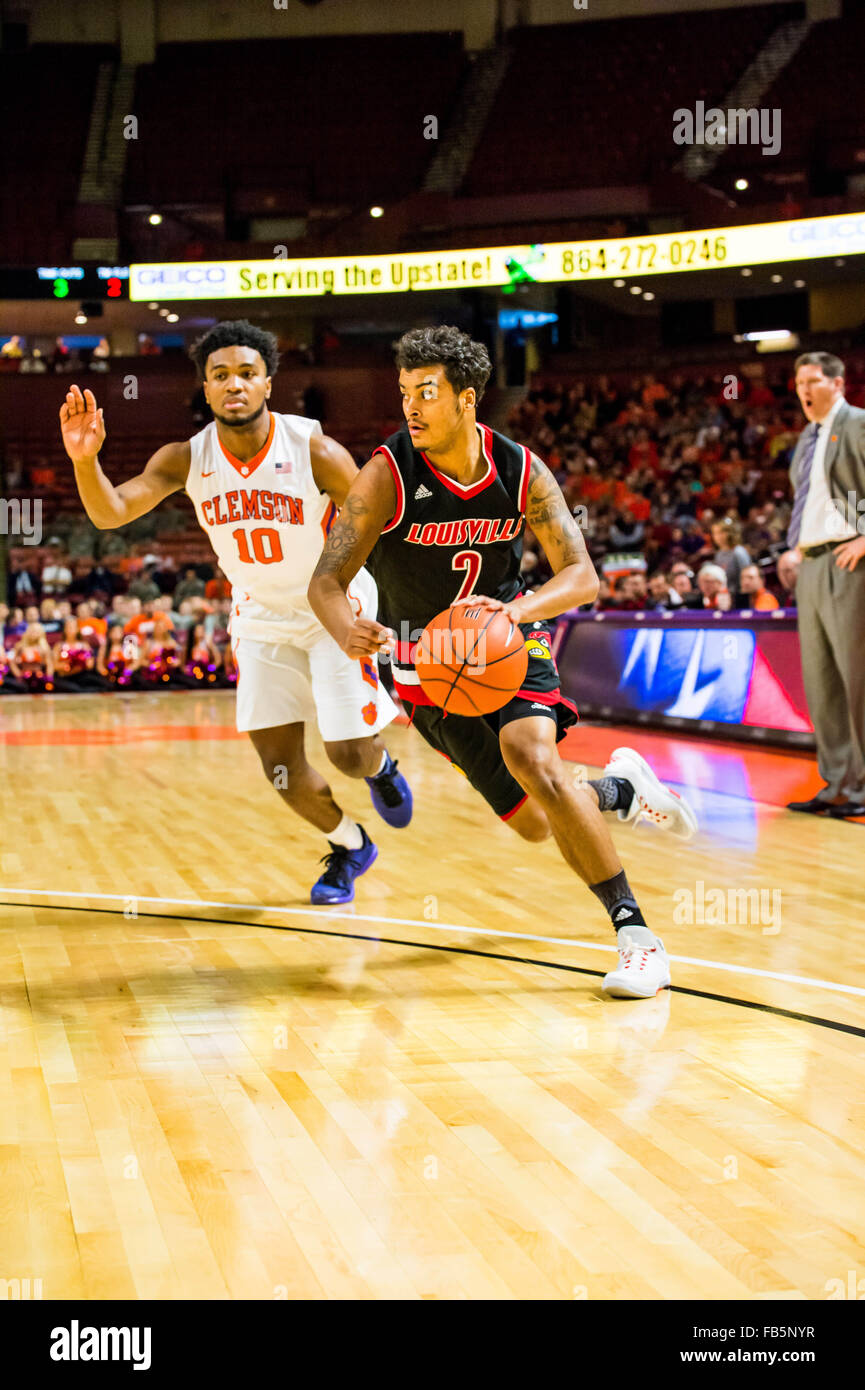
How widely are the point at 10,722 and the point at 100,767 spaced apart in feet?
14.2

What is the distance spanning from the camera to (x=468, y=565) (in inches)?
167

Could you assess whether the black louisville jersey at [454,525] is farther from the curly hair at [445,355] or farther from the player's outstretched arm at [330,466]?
the player's outstretched arm at [330,466]

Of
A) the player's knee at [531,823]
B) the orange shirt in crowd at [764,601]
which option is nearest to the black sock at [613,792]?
the player's knee at [531,823]

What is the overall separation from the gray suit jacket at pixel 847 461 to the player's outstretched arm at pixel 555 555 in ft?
10.3

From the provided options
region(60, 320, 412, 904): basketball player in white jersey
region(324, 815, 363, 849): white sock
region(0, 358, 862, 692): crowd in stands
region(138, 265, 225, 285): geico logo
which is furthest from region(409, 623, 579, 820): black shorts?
region(138, 265, 225, 285): geico logo

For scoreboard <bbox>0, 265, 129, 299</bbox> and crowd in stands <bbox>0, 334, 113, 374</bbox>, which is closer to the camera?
scoreboard <bbox>0, 265, 129, 299</bbox>

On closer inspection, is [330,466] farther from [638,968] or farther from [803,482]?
[803,482]

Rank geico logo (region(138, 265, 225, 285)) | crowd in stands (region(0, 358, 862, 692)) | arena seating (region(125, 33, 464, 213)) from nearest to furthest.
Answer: crowd in stands (region(0, 358, 862, 692)), geico logo (region(138, 265, 225, 285)), arena seating (region(125, 33, 464, 213))

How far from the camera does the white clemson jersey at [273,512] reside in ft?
16.7

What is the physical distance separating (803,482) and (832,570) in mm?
481

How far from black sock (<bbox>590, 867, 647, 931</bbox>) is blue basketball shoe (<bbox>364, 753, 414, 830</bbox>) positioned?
67.8 inches

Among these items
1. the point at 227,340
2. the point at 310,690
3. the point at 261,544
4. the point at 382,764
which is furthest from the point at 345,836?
the point at 227,340

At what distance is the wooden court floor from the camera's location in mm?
2227

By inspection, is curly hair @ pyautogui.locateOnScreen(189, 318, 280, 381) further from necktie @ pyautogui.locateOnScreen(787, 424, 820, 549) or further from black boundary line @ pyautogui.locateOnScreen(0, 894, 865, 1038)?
necktie @ pyautogui.locateOnScreen(787, 424, 820, 549)
